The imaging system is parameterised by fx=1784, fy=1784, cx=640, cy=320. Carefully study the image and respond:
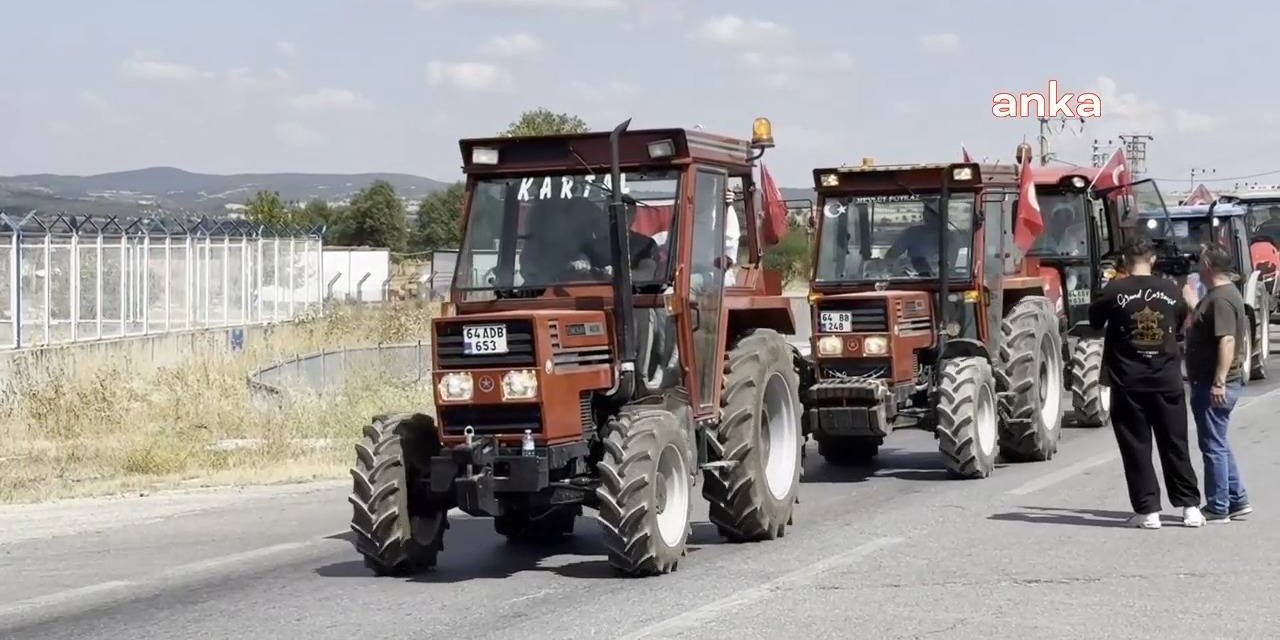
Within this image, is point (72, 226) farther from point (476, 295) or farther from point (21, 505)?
point (476, 295)

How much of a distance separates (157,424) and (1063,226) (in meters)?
10.8

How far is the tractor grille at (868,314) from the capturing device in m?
15.0

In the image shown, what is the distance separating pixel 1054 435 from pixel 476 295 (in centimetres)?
780

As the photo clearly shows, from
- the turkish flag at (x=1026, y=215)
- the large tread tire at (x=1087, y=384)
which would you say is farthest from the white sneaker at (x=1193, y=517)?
the large tread tire at (x=1087, y=384)

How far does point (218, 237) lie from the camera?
40.5m

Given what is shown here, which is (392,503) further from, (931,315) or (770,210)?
(931,315)

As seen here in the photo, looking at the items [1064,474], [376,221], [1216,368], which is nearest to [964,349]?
[1064,474]

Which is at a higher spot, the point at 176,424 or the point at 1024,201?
the point at 1024,201

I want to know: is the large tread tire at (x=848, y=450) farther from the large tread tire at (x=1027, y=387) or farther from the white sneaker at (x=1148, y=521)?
the white sneaker at (x=1148, y=521)

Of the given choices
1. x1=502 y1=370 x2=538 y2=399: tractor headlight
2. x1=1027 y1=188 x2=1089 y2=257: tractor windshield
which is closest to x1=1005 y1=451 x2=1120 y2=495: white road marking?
x1=1027 y1=188 x2=1089 y2=257: tractor windshield

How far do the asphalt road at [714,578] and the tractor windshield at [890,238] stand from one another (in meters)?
2.45

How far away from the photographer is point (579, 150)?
1088 centimetres

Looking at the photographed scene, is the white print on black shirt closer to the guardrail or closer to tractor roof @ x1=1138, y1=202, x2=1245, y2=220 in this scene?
the guardrail

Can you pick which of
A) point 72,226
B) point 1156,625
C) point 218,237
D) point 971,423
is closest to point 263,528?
point 971,423
